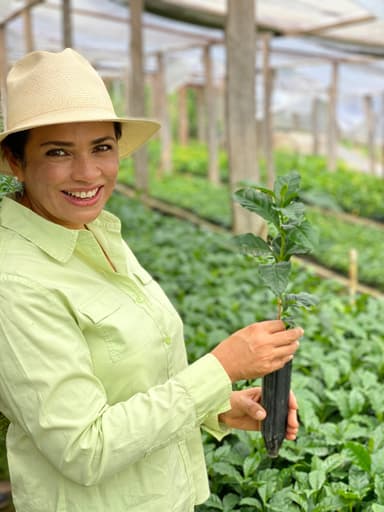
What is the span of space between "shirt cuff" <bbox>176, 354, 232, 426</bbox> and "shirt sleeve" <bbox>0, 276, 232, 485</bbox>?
0.9 inches

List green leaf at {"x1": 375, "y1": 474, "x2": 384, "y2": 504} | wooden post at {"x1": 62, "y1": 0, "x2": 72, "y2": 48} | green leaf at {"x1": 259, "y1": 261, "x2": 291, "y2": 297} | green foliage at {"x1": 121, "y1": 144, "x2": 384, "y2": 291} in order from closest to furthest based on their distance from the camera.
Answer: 1. green leaf at {"x1": 259, "y1": 261, "x2": 291, "y2": 297}
2. green leaf at {"x1": 375, "y1": 474, "x2": 384, "y2": 504}
3. green foliage at {"x1": 121, "y1": 144, "x2": 384, "y2": 291}
4. wooden post at {"x1": 62, "y1": 0, "x2": 72, "y2": 48}

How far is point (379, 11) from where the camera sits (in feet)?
20.6

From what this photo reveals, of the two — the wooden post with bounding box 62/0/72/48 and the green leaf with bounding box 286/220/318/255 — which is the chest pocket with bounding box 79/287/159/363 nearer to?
the green leaf with bounding box 286/220/318/255

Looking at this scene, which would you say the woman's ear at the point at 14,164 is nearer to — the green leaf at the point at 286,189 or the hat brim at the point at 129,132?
the hat brim at the point at 129,132

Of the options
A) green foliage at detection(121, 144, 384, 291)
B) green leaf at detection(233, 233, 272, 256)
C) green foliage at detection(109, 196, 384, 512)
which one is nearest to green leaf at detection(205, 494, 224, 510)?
green foliage at detection(109, 196, 384, 512)

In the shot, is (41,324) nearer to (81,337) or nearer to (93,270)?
(81,337)

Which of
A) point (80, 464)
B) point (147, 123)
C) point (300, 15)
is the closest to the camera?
point (80, 464)

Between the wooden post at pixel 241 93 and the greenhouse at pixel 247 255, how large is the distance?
0.01 m

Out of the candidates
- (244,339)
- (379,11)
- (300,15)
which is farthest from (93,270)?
(300,15)

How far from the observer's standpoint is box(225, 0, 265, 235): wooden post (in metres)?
5.62

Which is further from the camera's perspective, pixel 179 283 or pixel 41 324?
pixel 179 283

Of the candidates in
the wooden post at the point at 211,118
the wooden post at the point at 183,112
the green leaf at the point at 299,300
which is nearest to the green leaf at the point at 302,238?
the green leaf at the point at 299,300

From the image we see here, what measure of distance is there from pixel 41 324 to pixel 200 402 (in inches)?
13.3

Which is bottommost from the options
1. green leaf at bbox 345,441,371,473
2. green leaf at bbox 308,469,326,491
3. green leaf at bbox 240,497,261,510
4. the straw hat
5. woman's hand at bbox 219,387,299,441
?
green leaf at bbox 240,497,261,510
